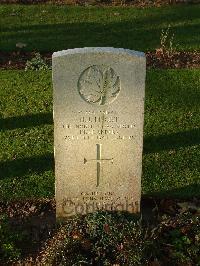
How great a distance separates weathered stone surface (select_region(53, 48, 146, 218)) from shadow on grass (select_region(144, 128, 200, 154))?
5.93 ft

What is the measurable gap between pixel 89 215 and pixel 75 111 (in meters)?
1.11

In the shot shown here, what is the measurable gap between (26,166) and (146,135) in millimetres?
1804

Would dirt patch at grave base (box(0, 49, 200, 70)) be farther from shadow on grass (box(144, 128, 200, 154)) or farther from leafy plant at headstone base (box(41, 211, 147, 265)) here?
leafy plant at headstone base (box(41, 211, 147, 265))

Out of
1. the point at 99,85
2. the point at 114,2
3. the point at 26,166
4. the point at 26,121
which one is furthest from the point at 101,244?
the point at 114,2

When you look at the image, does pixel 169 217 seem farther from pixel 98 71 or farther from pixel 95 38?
pixel 95 38

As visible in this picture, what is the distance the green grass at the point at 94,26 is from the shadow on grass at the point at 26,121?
3.23 meters

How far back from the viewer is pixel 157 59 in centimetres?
1080

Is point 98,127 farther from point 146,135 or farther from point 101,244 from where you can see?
point 146,135

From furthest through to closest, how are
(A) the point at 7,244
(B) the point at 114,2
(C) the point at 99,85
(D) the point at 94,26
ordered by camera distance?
(B) the point at 114,2 → (D) the point at 94,26 → (A) the point at 7,244 → (C) the point at 99,85

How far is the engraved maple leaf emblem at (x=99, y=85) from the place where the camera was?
5.20 meters

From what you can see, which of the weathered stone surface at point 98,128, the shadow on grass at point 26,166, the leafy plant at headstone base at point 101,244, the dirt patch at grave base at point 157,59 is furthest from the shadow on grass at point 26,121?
the leafy plant at headstone base at point 101,244

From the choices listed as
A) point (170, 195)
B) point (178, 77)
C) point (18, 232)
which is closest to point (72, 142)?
point (18, 232)

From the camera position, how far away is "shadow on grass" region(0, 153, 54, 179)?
705 centimetres

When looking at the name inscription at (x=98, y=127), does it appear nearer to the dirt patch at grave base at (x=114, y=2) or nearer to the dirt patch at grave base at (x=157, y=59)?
the dirt patch at grave base at (x=157, y=59)
